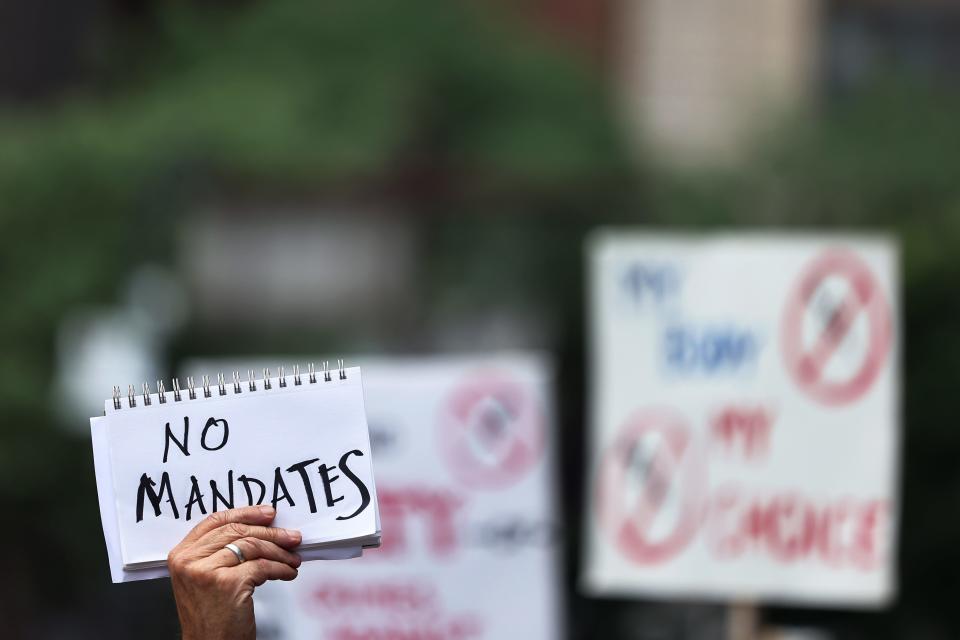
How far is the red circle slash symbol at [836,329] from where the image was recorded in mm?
3988

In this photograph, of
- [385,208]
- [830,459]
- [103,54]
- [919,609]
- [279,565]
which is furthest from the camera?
[103,54]

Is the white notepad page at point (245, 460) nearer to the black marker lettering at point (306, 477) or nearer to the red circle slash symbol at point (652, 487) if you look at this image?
the black marker lettering at point (306, 477)

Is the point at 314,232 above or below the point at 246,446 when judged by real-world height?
above

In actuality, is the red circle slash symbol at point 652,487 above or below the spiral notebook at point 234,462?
below

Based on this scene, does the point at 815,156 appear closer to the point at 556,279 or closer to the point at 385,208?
the point at 556,279

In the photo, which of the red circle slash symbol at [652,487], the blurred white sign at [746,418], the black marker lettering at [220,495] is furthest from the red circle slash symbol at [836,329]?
the black marker lettering at [220,495]

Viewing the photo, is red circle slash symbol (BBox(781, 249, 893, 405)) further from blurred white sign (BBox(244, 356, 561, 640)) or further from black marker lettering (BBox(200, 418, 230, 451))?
black marker lettering (BBox(200, 418, 230, 451))

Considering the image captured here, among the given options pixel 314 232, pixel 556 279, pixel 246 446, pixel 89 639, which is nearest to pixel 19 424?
pixel 89 639

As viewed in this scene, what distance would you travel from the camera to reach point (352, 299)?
318 inches

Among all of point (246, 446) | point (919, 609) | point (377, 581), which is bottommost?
point (919, 609)

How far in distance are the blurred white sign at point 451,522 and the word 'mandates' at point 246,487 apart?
2.18 m

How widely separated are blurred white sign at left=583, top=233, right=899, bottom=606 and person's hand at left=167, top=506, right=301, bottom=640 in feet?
7.52

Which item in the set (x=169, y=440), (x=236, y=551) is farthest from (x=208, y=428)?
(x=236, y=551)

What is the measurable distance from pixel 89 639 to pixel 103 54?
13.0ft
